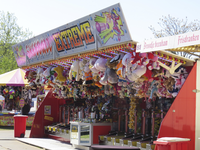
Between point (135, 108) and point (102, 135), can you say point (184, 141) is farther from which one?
point (102, 135)

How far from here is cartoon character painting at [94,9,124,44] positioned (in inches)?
277

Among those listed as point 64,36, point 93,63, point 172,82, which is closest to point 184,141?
point 172,82

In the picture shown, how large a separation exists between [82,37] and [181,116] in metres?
3.45

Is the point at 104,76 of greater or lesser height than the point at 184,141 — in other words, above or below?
above

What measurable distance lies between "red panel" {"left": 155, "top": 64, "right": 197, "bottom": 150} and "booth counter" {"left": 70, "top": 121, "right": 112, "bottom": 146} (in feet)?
11.5

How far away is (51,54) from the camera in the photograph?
414 inches

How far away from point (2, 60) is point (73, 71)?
26267mm

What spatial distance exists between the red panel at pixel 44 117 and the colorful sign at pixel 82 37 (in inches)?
85.0

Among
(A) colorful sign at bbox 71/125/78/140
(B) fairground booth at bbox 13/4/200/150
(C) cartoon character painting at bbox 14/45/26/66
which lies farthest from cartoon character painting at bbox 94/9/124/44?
(C) cartoon character painting at bbox 14/45/26/66

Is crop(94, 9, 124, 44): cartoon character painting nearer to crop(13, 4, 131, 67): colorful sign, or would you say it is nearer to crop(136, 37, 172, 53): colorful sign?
crop(13, 4, 131, 67): colorful sign

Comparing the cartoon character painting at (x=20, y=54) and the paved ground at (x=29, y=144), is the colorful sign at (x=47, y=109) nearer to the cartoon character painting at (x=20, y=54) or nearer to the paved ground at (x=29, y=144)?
the paved ground at (x=29, y=144)

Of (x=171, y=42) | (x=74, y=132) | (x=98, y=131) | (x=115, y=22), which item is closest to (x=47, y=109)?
(x=74, y=132)

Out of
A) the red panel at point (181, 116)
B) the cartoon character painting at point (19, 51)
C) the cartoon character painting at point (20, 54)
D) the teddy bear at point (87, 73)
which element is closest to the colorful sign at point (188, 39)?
the red panel at point (181, 116)

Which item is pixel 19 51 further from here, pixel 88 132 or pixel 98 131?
pixel 98 131
